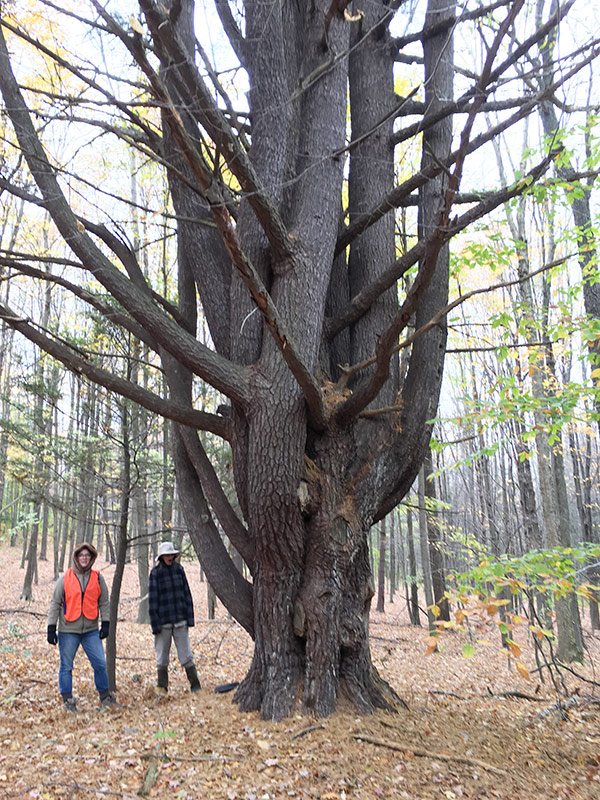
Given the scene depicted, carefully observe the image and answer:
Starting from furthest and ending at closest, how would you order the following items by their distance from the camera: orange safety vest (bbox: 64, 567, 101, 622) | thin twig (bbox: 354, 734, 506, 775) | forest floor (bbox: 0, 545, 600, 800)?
orange safety vest (bbox: 64, 567, 101, 622) < thin twig (bbox: 354, 734, 506, 775) < forest floor (bbox: 0, 545, 600, 800)

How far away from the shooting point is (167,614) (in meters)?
5.80

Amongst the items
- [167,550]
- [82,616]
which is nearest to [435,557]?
[167,550]

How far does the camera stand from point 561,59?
10.9 ft

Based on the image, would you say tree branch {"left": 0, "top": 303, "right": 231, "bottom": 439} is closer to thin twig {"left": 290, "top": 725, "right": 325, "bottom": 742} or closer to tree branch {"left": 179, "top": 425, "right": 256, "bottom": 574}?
tree branch {"left": 179, "top": 425, "right": 256, "bottom": 574}

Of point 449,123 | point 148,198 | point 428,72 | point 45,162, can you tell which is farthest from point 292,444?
point 148,198

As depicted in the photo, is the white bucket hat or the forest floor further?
the white bucket hat

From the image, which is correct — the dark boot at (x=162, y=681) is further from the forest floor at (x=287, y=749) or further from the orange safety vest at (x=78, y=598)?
the orange safety vest at (x=78, y=598)

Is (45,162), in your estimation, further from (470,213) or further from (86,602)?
(86,602)

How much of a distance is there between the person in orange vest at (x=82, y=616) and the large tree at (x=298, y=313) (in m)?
1.28

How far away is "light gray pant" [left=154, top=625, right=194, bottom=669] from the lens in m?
5.65

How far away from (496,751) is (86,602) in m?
4.01

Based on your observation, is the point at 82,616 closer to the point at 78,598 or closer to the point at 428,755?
the point at 78,598

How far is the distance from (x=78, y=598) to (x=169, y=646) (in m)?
1.08

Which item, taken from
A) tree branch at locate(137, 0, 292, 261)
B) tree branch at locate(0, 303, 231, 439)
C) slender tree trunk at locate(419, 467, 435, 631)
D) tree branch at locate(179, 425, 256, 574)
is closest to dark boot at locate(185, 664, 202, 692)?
tree branch at locate(179, 425, 256, 574)
